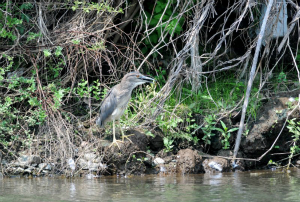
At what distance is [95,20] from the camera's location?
7.99m

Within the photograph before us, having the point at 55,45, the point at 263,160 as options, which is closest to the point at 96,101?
the point at 55,45

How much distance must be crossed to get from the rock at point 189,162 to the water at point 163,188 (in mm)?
181

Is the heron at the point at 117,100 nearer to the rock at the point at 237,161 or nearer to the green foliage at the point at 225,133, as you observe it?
the green foliage at the point at 225,133

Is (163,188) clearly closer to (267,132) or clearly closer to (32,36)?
(267,132)

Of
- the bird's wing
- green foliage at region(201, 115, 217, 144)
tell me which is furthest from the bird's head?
green foliage at region(201, 115, 217, 144)

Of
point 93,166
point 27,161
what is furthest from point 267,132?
point 27,161

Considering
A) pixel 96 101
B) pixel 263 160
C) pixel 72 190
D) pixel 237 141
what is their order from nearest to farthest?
1. pixel 72 190
2. pixel 237 141
3. pixel 263 160
4. pixel 96 101

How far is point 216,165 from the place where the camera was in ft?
23.7

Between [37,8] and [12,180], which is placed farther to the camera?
[37,8]

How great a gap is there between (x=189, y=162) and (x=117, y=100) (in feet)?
4.41

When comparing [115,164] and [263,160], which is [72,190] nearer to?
[115,164]

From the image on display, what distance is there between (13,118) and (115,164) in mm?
1701

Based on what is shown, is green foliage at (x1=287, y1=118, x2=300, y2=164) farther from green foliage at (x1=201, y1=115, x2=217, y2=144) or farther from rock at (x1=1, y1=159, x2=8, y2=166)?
rock at (x1=1, y1=159, x2=8, y2=166)

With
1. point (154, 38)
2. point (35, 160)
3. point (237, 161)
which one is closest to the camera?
point (35, 160)
